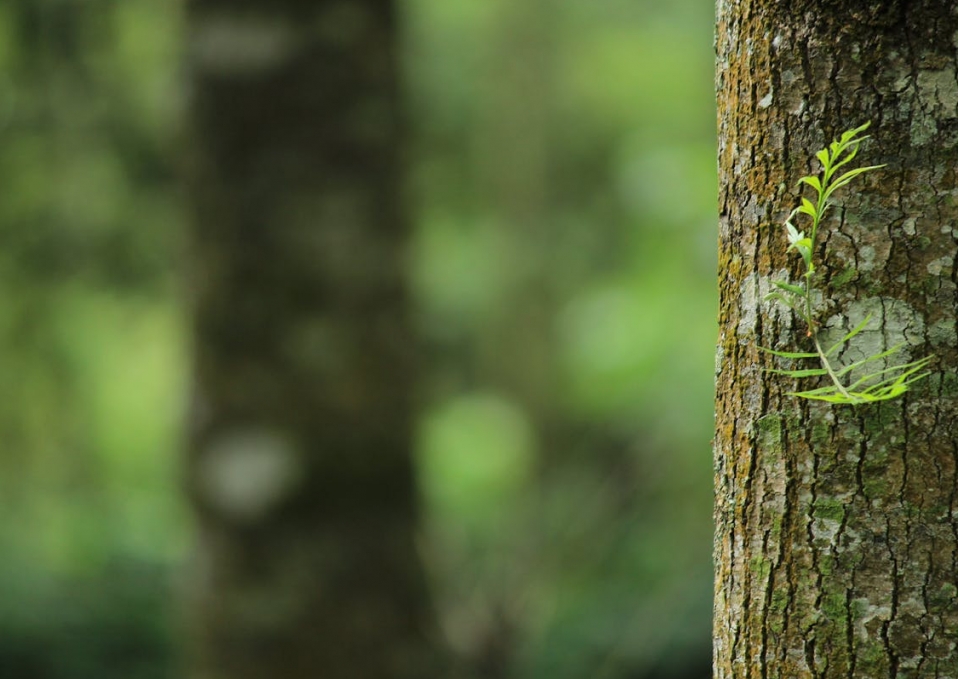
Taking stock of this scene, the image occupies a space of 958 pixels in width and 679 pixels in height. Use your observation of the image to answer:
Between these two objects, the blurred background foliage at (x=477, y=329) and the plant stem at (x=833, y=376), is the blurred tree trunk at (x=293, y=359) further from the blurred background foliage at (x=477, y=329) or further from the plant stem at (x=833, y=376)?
the plant stem at (x=833, y=376)

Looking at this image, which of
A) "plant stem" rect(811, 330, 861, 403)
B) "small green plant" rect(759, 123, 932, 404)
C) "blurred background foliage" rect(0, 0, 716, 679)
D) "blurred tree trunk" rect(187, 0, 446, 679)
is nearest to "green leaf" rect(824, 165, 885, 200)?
"small green plant" rect(759, 123, 932, 404)

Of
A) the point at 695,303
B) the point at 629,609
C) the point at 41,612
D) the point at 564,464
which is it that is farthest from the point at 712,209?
the point at 564,464

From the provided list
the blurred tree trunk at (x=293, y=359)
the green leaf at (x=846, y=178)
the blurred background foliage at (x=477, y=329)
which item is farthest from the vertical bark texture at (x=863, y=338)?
the blurred background foliage at (x=477, y=329)

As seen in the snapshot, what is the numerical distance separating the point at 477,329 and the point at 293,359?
9.49 m

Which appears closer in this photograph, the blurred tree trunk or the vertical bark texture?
the vertical bark texture

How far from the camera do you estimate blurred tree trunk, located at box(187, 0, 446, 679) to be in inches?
117

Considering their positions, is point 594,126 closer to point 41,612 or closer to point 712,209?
point 41,612

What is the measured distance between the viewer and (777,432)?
0.93 metres

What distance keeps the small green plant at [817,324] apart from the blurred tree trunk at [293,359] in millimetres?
2212

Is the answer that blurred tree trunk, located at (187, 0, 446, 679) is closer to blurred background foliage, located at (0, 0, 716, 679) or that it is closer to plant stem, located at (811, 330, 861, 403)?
blurred background foliage, located at (0, 0, 716, 679)

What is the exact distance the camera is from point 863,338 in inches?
35.3

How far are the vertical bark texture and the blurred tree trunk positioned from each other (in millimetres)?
2163

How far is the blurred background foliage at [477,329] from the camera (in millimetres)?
4395

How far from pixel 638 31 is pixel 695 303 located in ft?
24.7
